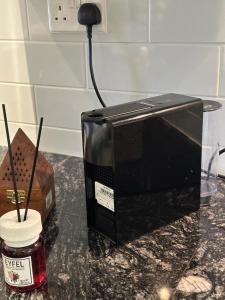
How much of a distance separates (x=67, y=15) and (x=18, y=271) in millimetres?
640

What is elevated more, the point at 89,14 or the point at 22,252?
the point at 89,14

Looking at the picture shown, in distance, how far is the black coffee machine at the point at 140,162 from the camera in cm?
65

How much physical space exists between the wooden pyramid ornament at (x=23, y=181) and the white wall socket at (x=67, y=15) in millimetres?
370

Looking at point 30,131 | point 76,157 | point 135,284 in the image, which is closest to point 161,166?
point 135,284

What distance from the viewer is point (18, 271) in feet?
1.96

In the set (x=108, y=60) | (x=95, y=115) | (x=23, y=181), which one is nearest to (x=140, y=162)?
(x=95, y=115)

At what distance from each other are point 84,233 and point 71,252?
0.19 feet

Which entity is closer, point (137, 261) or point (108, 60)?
point (137, 261)

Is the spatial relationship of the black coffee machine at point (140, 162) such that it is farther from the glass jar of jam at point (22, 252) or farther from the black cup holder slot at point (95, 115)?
the glass jar of jam at point (22, 252)

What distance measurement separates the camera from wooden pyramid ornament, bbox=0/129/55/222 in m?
0.73

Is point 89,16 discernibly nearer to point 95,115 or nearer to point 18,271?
point 95,115

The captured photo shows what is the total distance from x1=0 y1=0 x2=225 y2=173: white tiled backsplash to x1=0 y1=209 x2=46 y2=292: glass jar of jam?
50cm

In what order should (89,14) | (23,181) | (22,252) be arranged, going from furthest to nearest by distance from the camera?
(89,14)
(23,181)
(22,252)

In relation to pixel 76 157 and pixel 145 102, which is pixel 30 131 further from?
pixel 145 102
